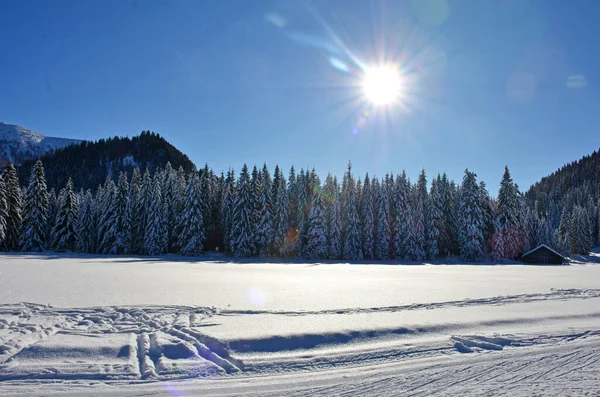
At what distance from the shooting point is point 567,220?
73.6 meters

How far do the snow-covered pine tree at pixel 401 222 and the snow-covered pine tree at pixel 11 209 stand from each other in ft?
174

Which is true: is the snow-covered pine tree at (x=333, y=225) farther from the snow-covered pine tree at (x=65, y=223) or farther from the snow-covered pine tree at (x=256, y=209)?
the snow-covered pine tree at (x=65, y=223)

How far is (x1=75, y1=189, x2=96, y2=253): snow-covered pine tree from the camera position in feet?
172

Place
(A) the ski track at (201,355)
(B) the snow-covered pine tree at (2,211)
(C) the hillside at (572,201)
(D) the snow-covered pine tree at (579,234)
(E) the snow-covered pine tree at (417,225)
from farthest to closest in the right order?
(C) the hillside at (572,201) < (D) the snow-covered pine tree at (579,234) < (E) the snow-covered pine tree at (417,225) < (B) the snow-covered pine tree at (2,211) < (A) the ski track at (201,355)

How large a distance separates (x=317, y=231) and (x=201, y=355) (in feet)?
143

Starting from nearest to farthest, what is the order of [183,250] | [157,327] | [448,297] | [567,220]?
[157,327] → [448,297] → [183,250] → [567,220]

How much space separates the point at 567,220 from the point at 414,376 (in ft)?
295

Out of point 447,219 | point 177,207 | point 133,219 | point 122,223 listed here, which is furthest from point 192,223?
point 447,219

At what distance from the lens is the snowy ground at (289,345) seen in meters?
4.83

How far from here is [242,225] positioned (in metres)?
49.9

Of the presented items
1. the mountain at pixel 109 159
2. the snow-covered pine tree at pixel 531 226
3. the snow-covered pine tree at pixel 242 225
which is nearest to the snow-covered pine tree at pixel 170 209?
the snow-covered pine tree at pixel 242 225

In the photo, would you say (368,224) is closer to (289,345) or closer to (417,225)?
(417,225)

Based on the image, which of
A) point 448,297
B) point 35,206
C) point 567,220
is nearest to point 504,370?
point 448,297

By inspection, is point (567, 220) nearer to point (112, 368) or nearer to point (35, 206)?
point (112, 368)
